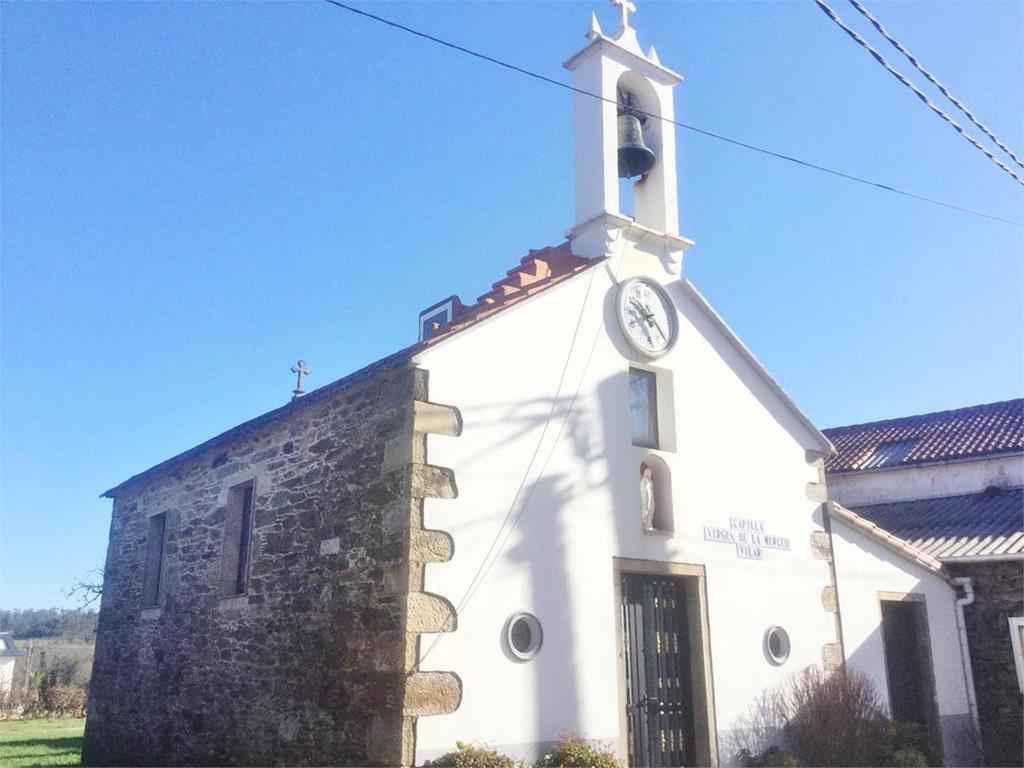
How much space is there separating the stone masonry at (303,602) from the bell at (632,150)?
4.41m

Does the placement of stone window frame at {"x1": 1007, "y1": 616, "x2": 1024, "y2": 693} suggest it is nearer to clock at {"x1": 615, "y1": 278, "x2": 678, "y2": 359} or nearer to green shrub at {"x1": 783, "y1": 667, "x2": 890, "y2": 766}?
green shrub at {"x1": 783, "y1": 667, "x2": 890, "y2": 766}

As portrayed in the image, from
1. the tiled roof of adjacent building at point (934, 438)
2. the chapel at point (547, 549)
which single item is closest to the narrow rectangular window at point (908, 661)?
the chapel at point (547, 549)

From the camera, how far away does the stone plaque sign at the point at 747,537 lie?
9500 mm

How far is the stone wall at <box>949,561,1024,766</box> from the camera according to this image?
474 inches

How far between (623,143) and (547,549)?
198 inches

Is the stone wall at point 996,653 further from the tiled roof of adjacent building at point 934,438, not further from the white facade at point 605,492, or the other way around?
the tiled roof of adjacent building at point 934,438

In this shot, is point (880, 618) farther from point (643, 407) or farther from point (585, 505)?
point (585, 505)

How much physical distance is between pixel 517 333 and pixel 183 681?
19.7ft

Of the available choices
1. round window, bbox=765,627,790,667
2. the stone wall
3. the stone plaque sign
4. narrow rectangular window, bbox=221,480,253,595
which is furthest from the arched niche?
the stone wall

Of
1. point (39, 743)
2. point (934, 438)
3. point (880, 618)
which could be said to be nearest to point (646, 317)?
point (880, 618)

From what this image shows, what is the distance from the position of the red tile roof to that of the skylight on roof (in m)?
9.87

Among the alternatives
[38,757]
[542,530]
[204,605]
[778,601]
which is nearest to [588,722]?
[542,530]

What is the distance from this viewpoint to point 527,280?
9320mm

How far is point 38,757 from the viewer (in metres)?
14.2
